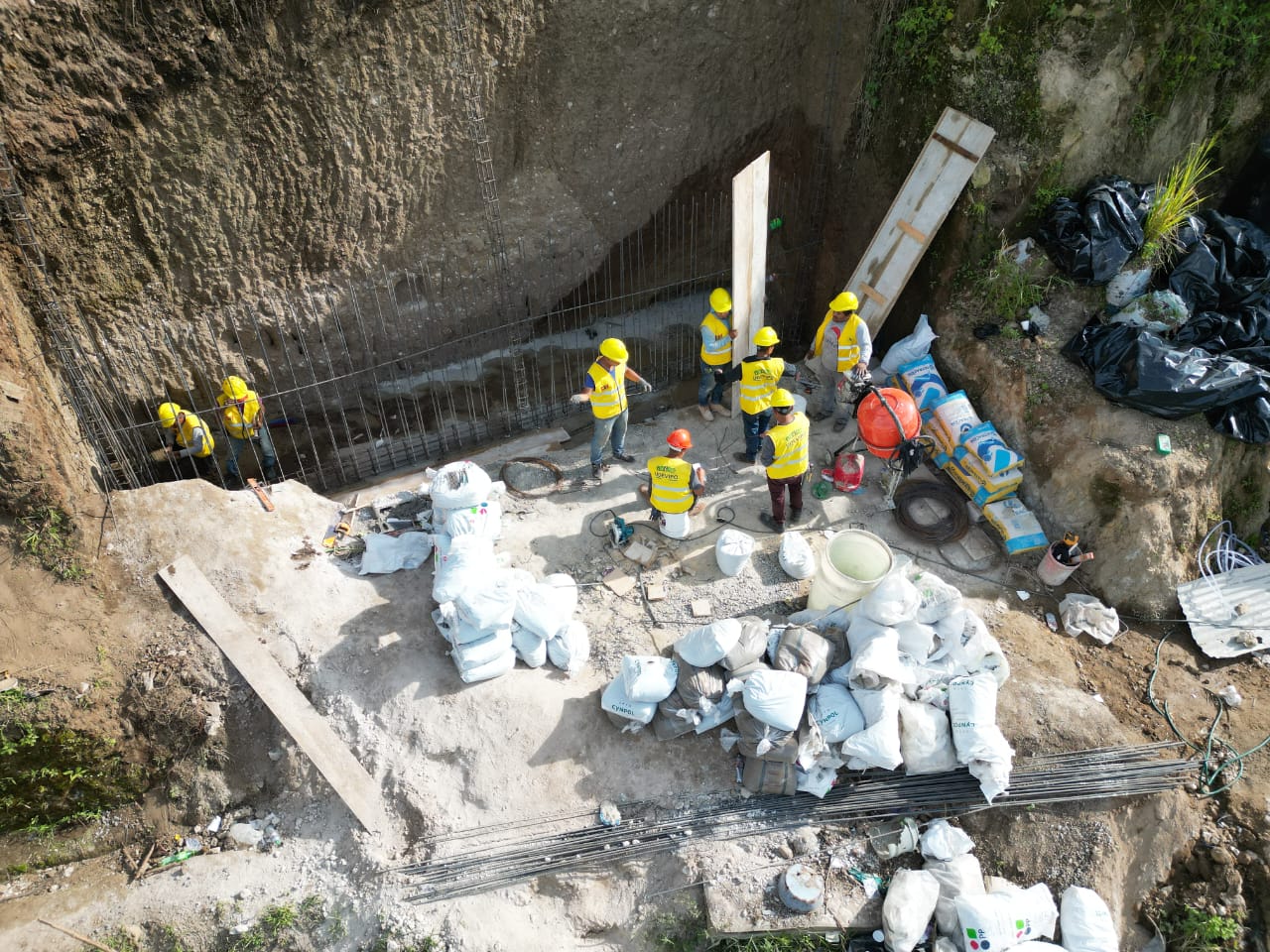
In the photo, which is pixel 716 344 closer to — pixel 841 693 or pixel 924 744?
pixel 841 693

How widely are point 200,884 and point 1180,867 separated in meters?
6.70

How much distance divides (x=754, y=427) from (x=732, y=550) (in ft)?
5.22

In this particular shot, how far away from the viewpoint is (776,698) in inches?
218

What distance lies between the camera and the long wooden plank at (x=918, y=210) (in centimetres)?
774

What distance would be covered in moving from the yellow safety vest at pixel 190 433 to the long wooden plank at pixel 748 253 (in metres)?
4.99

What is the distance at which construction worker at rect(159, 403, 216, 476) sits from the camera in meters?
7.09

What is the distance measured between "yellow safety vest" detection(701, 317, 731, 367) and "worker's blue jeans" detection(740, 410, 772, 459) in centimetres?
73

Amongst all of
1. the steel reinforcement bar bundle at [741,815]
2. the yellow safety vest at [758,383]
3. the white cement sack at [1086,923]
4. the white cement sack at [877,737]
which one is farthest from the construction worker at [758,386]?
the white cement sack at [1086,923]

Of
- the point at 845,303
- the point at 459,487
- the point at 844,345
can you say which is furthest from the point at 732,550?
the point at 845,303

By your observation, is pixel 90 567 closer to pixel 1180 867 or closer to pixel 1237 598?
pixel 1180 867

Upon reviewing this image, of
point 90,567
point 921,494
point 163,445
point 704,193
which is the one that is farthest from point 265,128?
point 921,494

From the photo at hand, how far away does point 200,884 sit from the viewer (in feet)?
18.4

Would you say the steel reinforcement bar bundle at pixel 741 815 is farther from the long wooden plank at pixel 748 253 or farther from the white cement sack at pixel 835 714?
the long wooden plank at pixel 748 253

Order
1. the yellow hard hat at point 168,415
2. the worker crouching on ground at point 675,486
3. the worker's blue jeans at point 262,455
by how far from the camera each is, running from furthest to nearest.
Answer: the worker's blue jeans at point 262,455 < the yellow hard hat at point 168,415 < the worker crouching on ground at point 675,486
